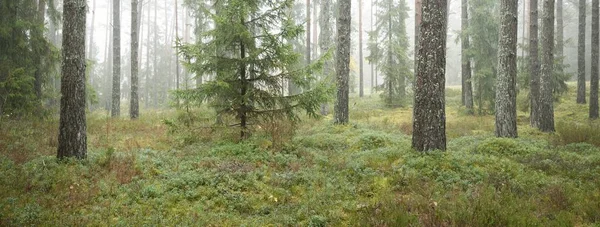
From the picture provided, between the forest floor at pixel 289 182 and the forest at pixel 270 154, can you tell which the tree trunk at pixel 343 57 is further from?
the forest floor at pixel 289 182

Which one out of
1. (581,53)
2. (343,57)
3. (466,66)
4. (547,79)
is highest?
(581,53)

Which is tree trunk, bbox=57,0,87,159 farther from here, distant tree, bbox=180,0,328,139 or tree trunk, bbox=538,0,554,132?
tree trunk, bbox=538,0,554,132

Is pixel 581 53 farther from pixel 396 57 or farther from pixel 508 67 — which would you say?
pixel 508 67

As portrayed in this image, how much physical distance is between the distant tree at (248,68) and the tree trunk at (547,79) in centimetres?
957

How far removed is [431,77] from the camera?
8.64m

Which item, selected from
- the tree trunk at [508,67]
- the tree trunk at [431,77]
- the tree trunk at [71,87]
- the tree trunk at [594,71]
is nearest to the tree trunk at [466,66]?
the tree trunk at [594,71]

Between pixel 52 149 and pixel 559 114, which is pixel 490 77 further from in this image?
pixel 52 149

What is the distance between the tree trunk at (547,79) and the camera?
13.8 m

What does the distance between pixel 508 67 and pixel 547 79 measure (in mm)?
4073

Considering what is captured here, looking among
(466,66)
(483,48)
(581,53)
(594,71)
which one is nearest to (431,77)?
(594,71)

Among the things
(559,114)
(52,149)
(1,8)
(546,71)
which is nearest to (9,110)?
(1,8)

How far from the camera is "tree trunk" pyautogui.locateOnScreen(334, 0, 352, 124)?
48.4 feet

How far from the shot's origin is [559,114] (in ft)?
62.1

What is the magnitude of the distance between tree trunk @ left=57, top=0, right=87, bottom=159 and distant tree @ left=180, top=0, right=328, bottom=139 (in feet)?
8.78
